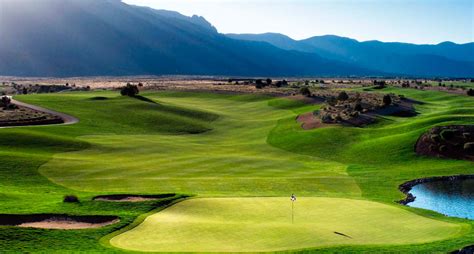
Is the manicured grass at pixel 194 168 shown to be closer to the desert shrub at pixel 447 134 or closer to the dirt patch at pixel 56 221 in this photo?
the dirt patch at pixel 56 221

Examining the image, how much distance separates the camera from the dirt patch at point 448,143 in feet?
232

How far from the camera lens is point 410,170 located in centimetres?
6488

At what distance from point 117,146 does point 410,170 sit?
40.8 metres

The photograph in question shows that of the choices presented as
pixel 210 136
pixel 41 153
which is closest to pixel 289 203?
pixel 41 153

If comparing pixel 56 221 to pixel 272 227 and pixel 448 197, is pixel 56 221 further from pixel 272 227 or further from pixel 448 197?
pixel 448 197

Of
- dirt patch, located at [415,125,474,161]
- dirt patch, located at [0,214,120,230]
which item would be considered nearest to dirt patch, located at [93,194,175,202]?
dirt patch, located at [0,214,120,230]

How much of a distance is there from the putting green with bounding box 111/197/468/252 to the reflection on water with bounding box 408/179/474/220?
7.41 m

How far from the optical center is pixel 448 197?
49906mm

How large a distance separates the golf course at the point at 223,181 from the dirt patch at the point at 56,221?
0.72 meters

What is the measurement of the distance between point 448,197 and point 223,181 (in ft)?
74.0

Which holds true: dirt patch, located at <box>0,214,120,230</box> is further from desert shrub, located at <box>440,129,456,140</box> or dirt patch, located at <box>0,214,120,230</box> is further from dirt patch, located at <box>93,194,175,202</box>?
desert shrub, located at <box>440,129,456,140</box>

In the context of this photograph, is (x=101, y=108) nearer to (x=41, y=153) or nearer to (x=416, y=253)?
(x=41, y=153)

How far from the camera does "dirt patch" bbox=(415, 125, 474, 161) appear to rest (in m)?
70.7

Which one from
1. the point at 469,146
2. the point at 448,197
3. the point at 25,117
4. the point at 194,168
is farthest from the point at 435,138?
the point at 25,117
